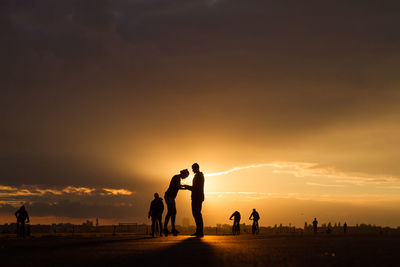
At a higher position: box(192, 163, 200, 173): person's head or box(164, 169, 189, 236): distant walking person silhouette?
box(192, 163, 200, 173): person's head

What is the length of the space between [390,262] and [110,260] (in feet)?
14.3

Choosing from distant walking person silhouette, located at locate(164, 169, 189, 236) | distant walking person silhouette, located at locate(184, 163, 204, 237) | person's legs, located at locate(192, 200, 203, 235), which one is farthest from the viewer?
Answer: distant walking person silhouette, located at locate(164, 169, 189, 236)

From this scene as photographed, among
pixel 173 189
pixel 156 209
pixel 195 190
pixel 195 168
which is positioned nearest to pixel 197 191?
pixel 195 190

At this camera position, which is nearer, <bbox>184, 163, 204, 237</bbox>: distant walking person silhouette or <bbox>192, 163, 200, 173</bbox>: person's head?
<bbox>192, 163, 200, 173</bbox>: person's head

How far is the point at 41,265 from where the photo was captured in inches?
288

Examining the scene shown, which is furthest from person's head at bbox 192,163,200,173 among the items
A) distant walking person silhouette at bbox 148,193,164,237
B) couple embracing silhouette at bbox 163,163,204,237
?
distant walking person silhouette at bbox 148,193,164,237

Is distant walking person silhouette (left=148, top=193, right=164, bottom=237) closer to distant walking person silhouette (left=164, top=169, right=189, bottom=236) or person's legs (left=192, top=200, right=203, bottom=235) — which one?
distant walking person silhouette (left=164, top=169, right=189, bottom=236)

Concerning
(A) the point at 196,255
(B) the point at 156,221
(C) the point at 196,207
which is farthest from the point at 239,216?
(A) the point at 196,255

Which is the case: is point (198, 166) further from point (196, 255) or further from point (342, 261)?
point (342, 261)

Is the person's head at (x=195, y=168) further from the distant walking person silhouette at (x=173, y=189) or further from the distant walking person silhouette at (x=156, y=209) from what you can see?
the distant walking person silhouette at (x=156, y=209)

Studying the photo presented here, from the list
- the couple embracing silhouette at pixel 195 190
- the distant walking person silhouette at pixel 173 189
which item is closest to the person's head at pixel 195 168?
the couple embracing silhouette at pixel 195 190

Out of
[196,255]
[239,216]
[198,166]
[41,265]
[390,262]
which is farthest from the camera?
[239,216]

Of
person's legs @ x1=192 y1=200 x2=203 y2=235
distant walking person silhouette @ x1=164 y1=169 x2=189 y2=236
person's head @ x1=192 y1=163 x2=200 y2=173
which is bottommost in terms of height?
person's legs @ x1=192 y1=200 x2=203 y2=235

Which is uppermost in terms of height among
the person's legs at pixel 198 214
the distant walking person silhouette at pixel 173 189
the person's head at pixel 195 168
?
the person's head at pixel 195 168
